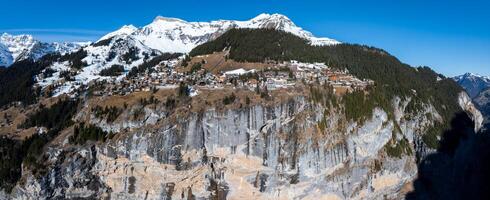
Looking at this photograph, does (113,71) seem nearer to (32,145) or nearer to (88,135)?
(32,145)

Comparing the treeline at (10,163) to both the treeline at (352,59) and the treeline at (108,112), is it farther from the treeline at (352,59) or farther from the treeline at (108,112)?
the treeline at (352,59)

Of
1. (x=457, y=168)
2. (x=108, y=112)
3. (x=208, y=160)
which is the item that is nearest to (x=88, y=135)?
(x=108, y=112)

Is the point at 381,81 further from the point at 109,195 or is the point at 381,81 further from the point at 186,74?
the point at 109,195

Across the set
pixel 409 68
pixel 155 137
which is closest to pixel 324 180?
pixel 155 137

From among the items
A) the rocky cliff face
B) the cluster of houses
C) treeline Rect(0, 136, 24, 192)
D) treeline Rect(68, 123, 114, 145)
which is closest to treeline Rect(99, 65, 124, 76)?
the cluster of houses

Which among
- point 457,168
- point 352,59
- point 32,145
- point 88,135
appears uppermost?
point 352,59

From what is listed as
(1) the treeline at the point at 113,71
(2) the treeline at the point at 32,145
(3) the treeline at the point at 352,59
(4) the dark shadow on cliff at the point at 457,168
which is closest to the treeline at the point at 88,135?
(2) the treeline at the point at 32,145
